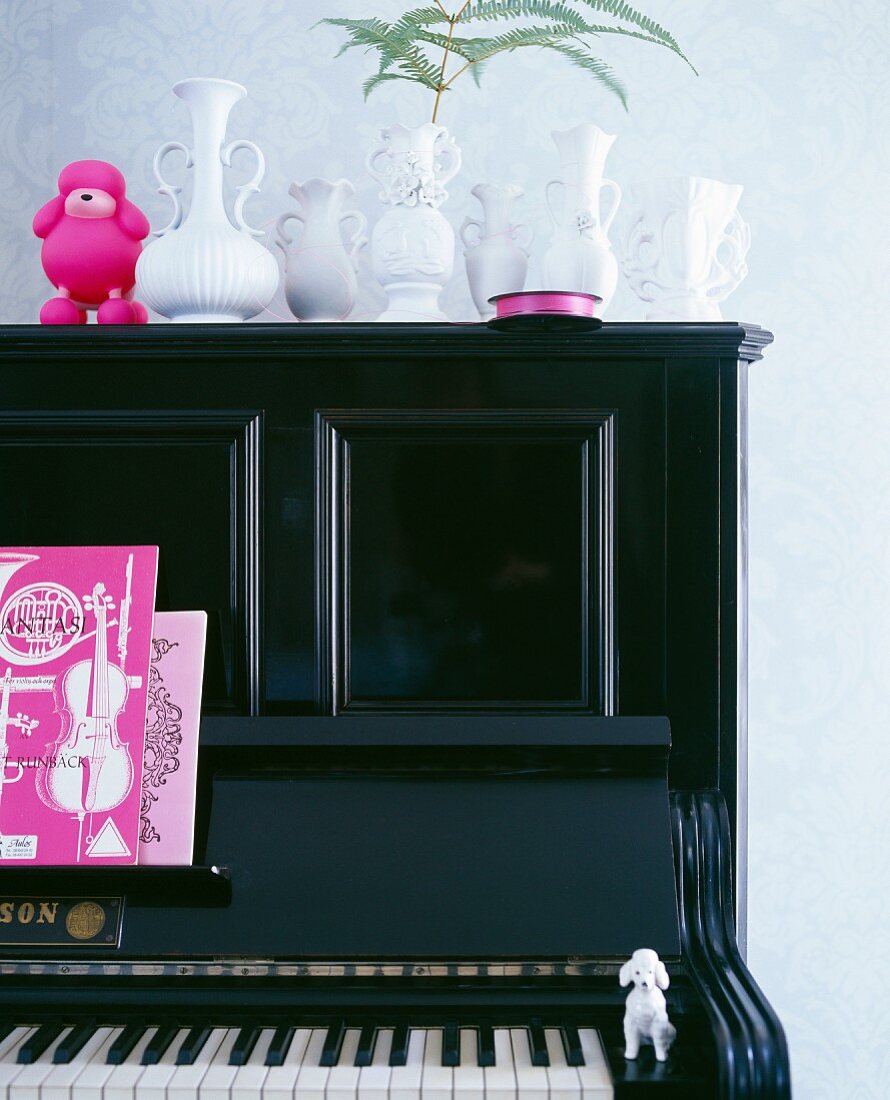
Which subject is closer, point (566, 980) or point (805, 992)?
point (566, 980)

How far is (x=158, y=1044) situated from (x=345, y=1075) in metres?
0.22

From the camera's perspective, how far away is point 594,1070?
3.48 ft

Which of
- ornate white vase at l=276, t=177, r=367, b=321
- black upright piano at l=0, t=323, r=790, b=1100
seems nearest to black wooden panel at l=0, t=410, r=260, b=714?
black upright piano at l=0, t=323, r=790, b=1100

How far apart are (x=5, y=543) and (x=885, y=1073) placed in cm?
188

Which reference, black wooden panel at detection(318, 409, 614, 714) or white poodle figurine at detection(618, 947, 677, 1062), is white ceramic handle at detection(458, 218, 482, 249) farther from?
white poodle figurine at detection(618, 947, 677, 1062)

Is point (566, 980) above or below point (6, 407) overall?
below

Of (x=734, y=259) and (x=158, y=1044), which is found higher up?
(x=734, y=259)

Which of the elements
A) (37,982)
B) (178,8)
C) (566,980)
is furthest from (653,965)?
(178,8)

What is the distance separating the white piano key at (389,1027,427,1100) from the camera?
1027 mm

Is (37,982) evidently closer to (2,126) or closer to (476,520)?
(476,520)

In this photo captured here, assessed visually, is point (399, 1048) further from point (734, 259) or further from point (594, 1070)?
point (734, 259)

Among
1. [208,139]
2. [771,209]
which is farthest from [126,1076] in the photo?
[771,209]

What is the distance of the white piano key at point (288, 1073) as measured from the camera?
40.6 inches

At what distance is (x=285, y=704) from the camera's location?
1.36 m
